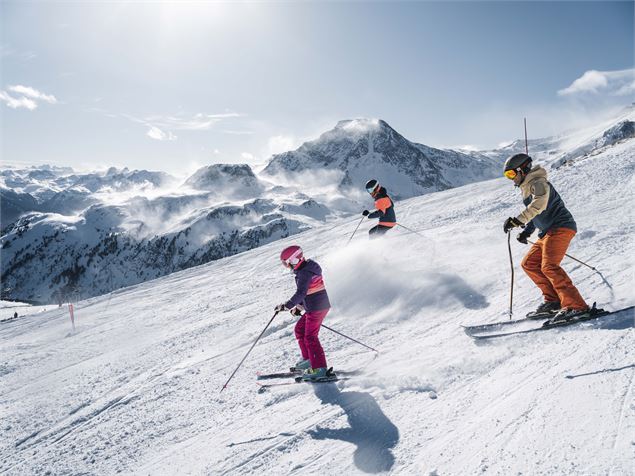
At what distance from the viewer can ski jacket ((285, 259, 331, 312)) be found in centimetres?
611

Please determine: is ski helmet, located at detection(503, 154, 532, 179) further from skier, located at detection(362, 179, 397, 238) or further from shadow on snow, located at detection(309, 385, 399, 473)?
skier, located at detection(362, 179, 397, 238)

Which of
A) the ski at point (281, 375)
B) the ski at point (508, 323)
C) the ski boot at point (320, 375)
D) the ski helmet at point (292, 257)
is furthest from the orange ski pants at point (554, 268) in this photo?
the ski at point (281, 375)

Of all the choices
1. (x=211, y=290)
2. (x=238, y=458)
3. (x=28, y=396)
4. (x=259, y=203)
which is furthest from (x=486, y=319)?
(x=259, y=203)

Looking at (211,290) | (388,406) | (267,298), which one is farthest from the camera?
(211,290)

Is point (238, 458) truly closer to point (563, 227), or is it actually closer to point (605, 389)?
point (605, 389)

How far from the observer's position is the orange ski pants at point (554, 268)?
18.4 feet

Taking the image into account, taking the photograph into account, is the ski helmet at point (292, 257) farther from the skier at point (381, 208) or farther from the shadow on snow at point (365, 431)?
the skier at point (381, 208)

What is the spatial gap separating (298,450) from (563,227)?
485cm

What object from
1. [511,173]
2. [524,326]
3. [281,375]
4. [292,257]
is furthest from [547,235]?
[281,375]

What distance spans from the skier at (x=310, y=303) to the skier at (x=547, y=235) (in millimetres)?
3014

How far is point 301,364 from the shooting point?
6.47 meters

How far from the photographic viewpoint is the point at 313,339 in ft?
20.6

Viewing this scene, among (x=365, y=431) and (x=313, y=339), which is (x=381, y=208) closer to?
(x=313, y=339)

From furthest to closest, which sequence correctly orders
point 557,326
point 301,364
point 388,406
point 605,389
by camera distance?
point 301,364
point 557,326
point 388,406
point 605,389
